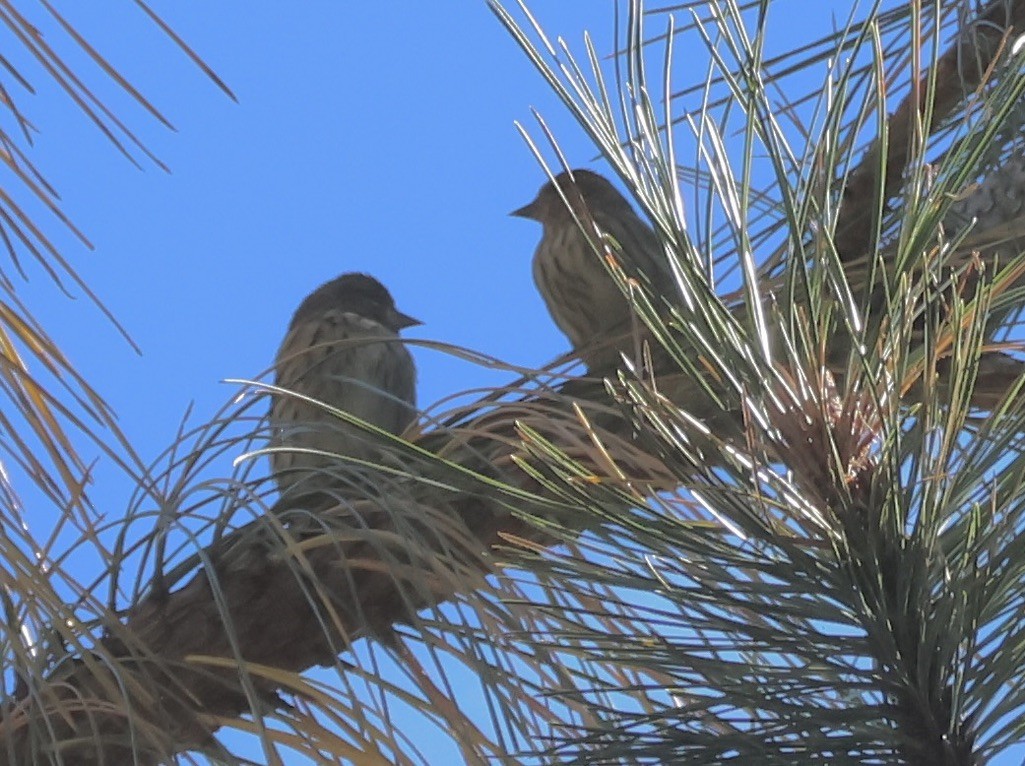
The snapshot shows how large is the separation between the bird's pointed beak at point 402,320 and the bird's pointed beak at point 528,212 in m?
0.34

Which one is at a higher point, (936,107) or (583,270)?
(583,270)

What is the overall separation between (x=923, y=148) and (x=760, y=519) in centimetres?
21

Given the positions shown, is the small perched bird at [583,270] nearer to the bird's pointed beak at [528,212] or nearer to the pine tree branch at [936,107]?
the bird's pointed beak at [528,212]

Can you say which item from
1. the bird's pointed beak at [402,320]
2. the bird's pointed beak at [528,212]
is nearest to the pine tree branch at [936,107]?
the bird's pointed beak at [528,212]

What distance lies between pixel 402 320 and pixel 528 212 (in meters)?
0.40

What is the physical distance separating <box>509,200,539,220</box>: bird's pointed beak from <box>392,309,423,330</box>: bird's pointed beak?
34 cm

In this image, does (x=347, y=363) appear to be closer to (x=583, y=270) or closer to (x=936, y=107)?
(x=583, y=270)

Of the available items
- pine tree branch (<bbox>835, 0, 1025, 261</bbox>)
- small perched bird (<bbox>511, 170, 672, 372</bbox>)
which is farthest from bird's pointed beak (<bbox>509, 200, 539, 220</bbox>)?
pine tree branch (<bbox>835, 0, 1025, 261</bbox>)

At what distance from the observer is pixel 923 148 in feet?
2.63

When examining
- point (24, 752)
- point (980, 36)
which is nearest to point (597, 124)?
point (24, 752)

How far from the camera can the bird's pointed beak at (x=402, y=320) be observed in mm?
3350

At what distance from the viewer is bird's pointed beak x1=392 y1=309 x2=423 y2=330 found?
335 centimetres

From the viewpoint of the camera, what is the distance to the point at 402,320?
3.37 meters

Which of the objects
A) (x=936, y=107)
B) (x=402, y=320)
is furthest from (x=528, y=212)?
(x=936, y=107)
